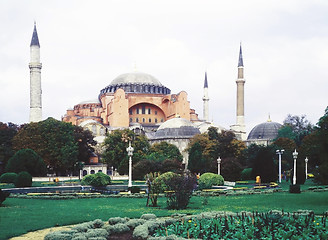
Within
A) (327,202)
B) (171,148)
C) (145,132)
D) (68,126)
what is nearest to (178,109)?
(145,132)

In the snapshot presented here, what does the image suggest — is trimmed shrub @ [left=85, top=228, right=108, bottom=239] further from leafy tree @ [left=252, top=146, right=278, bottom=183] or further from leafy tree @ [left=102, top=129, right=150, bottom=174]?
leafy tree @ [left=102, top=129, right=150, bottom=174]

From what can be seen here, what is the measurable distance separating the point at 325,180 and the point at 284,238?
712 centimetres

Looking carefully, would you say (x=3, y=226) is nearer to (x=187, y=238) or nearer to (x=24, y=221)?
(x=24, y=221)

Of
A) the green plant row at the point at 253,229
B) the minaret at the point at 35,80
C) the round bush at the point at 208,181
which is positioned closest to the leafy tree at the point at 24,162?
the round bush at the point at 208,181

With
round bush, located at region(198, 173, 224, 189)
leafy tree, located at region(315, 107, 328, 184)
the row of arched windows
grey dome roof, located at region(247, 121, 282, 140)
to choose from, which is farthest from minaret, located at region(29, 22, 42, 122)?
leafy tree, located at region(315, 107, 328, 184)

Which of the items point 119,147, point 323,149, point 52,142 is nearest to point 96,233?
point 323,149

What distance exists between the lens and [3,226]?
31.6 feet

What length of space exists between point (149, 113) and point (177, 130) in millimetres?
12325

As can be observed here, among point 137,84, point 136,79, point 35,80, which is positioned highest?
point 136,79

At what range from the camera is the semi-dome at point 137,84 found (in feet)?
219

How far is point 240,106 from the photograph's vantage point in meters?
61.1

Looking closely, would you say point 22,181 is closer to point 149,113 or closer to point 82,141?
point 82,141

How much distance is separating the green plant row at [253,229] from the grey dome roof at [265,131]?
5293 cm

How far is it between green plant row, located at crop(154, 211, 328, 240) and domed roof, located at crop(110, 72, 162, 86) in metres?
58.6
